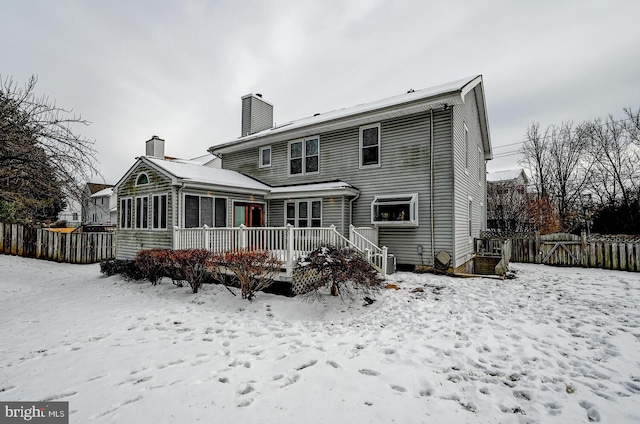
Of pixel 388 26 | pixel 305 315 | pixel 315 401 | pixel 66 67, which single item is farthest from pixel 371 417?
pixel 388 26

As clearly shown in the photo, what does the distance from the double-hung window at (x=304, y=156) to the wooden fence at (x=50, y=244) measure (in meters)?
10.5

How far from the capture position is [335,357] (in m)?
3.91

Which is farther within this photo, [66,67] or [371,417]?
[66,67]

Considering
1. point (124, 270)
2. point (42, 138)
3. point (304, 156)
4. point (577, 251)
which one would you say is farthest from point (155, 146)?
point (577, 251)

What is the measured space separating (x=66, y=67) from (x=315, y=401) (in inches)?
408

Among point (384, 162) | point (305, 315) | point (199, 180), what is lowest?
point (305, 315)

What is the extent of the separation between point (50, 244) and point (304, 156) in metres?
13.2

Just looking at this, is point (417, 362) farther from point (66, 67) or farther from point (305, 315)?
point (66, 67)

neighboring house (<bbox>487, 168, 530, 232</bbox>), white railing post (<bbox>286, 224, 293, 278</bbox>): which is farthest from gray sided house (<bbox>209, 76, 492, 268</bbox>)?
neighboring house (<bbox>487, 168, 530, 232</bbox>)

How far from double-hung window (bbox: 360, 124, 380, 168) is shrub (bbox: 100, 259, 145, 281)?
8805mm

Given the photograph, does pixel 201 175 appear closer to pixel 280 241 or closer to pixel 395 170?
pixel 280 241

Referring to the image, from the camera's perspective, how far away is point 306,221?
11.9 metres

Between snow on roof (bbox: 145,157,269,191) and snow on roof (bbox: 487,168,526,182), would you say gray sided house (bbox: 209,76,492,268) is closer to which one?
snow on roof (bbox: 145,157,269,191)

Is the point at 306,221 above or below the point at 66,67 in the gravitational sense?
below
